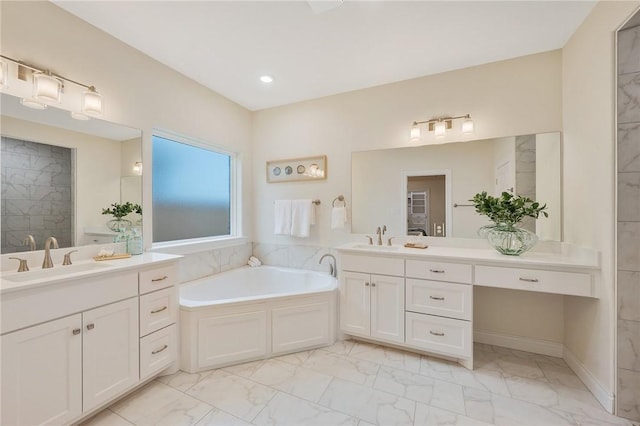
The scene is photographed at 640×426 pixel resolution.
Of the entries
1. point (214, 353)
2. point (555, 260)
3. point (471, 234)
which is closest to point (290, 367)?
point (214, 353)

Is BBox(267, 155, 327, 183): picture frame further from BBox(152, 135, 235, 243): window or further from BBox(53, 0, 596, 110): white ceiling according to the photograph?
BBox(53, 0, 596, 110): white ceiling

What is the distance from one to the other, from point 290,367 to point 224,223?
1839mm

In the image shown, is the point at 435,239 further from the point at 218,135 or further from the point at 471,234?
the point at 218,135

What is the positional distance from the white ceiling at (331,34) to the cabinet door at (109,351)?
6.31 ft

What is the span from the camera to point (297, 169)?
10.2 feet

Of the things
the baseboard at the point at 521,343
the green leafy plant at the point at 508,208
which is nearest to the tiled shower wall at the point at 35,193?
the green leafy plant at the point at 508,208

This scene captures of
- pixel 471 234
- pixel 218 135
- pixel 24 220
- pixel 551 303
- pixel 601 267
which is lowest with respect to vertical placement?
pixel 551 303

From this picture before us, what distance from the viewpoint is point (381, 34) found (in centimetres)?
193

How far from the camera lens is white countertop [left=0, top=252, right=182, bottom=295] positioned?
123cm

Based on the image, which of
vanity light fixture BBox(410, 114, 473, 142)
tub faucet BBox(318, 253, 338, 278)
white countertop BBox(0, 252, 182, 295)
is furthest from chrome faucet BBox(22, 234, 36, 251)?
vanity light fixture BBox(410, 114, 473, 142)

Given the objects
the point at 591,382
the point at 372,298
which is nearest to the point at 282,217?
the point at 372,298

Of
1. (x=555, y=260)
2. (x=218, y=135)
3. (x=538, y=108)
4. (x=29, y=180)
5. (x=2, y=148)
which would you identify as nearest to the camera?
(x=2, y=148)

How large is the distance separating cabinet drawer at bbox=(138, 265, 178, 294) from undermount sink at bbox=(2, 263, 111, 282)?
0.75 feet

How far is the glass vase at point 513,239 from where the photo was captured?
6.63ft
